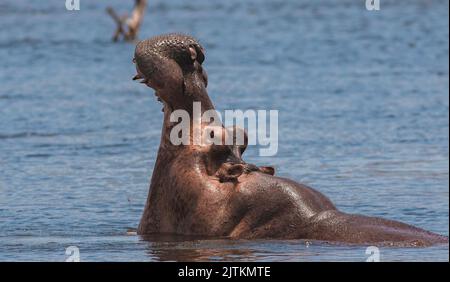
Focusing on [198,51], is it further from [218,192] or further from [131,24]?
[131,24]

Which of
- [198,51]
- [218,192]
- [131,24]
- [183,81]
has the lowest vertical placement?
[131,24]

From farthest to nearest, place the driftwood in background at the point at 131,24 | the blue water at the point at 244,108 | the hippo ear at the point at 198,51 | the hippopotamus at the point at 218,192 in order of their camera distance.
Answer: the driftwood in background at the point at 131,24 → the blue water at the point at 244,108 → the hippo ear at the point at 198,51 → the hippopotamus at the point at 218,192

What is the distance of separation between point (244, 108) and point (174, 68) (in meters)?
10.0

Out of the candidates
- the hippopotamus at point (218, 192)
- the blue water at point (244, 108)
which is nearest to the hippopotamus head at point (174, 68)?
the hippopotamus at point (218, 192)

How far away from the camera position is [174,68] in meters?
8.38

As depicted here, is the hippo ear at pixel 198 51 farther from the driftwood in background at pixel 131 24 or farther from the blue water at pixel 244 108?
the driftwood in background at pixel 131 24

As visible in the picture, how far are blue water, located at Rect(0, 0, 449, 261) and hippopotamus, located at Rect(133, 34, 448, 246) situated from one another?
0.38 ft

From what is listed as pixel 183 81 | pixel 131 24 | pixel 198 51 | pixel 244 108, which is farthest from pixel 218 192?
pixel 131 24

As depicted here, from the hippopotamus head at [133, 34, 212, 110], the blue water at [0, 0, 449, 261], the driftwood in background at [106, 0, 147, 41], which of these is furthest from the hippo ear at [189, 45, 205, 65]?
the driftwood in background at [106, 0, 147, 41]

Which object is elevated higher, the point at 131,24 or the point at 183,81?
the point at 183,81

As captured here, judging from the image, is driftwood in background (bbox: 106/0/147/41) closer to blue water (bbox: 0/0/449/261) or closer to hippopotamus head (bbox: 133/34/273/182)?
blue water (bbox: 0/0/449/261)

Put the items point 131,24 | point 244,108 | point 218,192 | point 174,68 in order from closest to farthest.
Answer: point 218,192
point 174,68
point 244,108
point 131,24

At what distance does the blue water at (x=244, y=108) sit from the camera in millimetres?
9711

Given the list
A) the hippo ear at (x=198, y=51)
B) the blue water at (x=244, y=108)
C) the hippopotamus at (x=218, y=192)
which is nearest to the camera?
the hippopotamus at (x=218, y=192)
